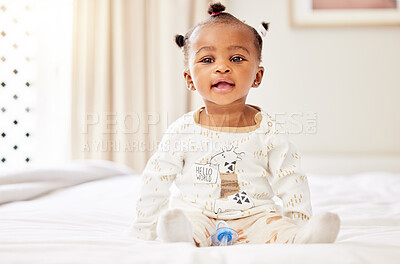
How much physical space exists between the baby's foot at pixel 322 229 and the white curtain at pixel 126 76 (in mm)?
2179

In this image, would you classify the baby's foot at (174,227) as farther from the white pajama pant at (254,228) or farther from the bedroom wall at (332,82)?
the bedroom wall at (332,82)

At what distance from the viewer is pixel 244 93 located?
1003 millimetres

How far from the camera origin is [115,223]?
3.52 feet

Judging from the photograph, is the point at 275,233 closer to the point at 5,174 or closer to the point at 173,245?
the point at 173,245

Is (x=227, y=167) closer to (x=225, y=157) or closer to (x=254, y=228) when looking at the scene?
(x=225, y=157)

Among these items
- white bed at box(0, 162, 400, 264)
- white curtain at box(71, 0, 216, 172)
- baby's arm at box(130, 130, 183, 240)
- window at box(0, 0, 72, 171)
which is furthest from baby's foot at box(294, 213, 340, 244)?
window at box(0, 0, 72, 171)

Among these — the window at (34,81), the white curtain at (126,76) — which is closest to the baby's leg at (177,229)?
the white curtain at (126,76)

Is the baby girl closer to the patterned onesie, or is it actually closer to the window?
the patterned onesie

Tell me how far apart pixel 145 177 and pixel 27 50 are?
7.70 feet

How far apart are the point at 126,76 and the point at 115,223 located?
6.26 feet

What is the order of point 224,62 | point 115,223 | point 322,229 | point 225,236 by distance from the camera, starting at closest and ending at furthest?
point 322,229 → point 225,236 → point 224,62 → point 115,223

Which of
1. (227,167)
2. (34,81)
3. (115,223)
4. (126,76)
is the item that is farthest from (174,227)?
(34,81)

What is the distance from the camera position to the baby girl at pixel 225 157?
0.94 meters

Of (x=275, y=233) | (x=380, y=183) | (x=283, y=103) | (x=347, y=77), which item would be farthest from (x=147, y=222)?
(x=347, y=77)
